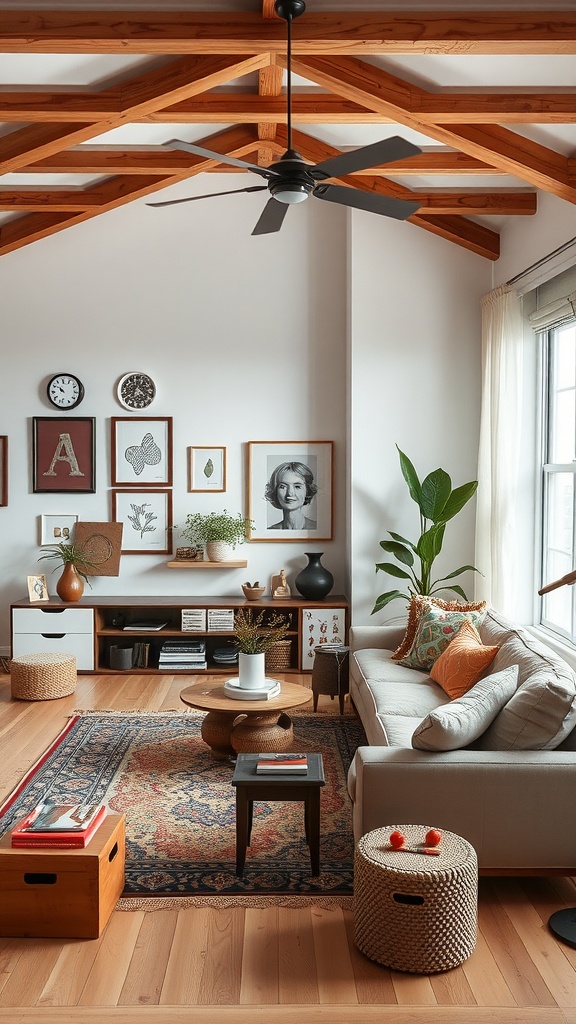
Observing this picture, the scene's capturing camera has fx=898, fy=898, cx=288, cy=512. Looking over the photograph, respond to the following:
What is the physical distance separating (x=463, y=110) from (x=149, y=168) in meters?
2.08

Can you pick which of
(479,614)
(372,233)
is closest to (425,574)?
(479,614)

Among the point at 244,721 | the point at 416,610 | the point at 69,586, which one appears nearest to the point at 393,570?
the point at 416,610

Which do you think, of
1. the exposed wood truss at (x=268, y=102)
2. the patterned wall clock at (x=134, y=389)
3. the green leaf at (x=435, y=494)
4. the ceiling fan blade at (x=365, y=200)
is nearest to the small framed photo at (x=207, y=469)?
the patterned wall clock at (x=134, y=389)

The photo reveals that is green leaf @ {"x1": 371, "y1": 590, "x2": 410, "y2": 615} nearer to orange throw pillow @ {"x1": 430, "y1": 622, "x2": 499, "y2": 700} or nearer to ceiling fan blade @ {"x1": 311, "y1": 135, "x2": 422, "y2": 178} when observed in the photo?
orange throw pillow @ {"x1": 430, "y1": 622, "x2": 499, "y2": 700}

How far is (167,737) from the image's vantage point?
501 centimetres

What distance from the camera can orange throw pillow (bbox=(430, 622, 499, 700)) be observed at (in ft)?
13.7

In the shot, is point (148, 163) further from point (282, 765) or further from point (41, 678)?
point (282, 765)

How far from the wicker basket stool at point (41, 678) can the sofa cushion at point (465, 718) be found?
129 inches

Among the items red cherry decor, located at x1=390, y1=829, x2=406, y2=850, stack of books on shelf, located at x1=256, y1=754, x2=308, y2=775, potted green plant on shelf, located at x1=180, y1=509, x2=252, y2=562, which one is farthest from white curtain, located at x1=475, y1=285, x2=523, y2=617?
red cherry decor, located at x1=390, y1=829, x2=406, y2=850

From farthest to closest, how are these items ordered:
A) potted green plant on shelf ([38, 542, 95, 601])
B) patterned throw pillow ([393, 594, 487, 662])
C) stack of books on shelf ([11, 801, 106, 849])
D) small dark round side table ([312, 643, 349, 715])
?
potted green plant on shelf ([38, 542, 95, 601]) < small dark round side table ([312, 643, 349, 715]) < patterned throw pillow ([393, 594, 487, 662]) < stack of books on shelf ([11, 801, 106, 849])

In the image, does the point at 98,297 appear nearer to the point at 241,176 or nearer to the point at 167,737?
the point at 241,176

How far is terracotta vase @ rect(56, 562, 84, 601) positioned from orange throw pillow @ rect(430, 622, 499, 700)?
2.98 meters

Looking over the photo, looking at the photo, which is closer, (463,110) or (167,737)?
(463,110)

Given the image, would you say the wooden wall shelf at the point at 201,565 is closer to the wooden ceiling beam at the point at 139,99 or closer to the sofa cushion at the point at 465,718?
the wooden ceiling beam at the point at 139,99
